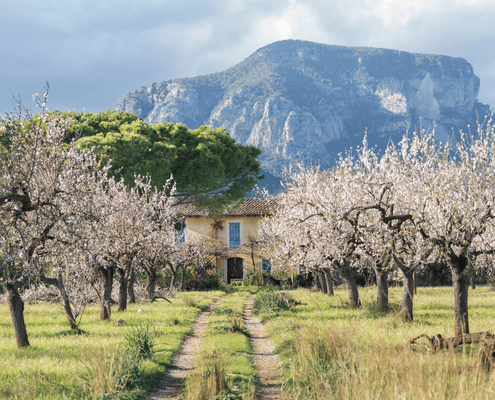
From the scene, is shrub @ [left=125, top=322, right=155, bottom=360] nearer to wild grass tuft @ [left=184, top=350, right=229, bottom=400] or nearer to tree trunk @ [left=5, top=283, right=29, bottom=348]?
wild grass tuft @ [left=184, top=350, right=229, bottom=400]

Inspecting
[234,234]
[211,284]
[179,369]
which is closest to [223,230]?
[234,234]

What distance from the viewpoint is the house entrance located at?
40.2 metres

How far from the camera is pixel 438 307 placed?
55.2 feet

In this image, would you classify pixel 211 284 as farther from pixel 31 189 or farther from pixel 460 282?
pixel 31 189

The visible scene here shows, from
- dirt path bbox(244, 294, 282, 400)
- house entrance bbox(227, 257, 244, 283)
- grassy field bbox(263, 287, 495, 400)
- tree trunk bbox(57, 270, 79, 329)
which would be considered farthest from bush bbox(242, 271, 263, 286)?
tree trunk bbox(57, 270, 79, 329)

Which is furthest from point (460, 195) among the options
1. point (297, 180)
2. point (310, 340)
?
point (297, 180)

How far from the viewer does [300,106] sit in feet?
526

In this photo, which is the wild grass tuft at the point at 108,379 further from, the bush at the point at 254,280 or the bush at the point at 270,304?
the bush at the point at 254,280

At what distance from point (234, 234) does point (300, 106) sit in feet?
429

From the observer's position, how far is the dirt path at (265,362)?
697cm

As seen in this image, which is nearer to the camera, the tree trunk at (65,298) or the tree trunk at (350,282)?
the tree trunk at (65,298)

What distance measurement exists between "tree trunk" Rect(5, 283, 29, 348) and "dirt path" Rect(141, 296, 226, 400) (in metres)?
3.79

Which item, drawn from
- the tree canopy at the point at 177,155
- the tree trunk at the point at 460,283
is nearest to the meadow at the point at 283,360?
the tree trunk at the point at 460,283

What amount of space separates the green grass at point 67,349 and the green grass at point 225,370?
0.97 m
